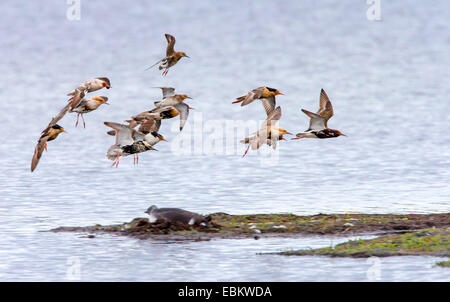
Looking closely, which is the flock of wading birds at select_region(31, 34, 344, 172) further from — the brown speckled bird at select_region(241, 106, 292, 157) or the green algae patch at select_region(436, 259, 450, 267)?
the green algae patch at select_region(436, 259, 450, 267)

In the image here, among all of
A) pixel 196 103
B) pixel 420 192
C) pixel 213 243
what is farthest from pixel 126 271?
pixel 196 103

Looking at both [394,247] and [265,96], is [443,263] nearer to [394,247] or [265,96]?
[394,247]

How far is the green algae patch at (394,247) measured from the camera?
27.2 m

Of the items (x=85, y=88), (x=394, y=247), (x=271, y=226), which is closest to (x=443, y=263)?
(x=394, y=247)

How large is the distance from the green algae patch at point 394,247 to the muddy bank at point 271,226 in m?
1.96

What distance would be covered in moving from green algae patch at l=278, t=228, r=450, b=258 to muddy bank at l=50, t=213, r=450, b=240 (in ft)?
6.43

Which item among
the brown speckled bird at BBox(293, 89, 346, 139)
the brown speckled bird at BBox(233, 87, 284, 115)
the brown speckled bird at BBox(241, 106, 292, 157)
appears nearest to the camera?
the brown speckled bird at BBox(241, 106, 292, 157)

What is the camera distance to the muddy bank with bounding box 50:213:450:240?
30.7m

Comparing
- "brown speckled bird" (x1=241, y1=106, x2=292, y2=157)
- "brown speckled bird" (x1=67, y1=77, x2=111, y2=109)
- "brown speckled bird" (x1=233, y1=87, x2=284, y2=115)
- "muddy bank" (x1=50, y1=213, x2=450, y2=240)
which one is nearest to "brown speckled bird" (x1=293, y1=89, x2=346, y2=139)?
"brown speckled bird" (x1=241, y1=106, x2=292, y2=157)

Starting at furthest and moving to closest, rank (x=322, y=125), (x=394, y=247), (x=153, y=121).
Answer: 1. (x=322, y=125)
2. (x=153, y=121)
3. (x=394, y=247)

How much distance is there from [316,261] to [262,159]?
2230 centimetres

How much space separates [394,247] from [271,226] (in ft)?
15.0

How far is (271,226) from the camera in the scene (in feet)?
103

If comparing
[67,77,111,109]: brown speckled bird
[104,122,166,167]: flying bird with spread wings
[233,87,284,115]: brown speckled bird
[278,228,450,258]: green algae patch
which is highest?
[67,77,111,109]: brown speckled bird
